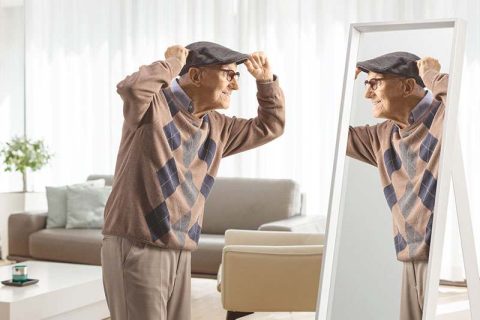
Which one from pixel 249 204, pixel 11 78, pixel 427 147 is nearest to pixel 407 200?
pixel 427 147

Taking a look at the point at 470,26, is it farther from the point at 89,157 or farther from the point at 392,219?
the point at 392,219

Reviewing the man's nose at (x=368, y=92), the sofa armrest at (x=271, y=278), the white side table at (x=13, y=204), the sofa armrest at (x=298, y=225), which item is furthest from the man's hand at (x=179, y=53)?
the white side table at (x=13, y=204)

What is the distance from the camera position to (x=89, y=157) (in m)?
7.75

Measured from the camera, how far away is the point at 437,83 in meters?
2.27

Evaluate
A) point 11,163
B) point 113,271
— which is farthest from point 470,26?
point 113,271

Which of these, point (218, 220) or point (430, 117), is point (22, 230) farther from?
point (430, 117)

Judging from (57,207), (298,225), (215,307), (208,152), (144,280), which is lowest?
(215,307)

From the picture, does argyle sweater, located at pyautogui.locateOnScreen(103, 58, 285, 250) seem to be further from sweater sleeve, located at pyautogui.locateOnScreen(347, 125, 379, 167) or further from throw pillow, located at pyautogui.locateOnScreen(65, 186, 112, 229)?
throw pillow, located at pyautogui.locateOnScreen(65, 186, 112, 229)

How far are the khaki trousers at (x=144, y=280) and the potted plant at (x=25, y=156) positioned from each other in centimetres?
529

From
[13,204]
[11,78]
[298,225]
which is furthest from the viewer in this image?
[11,78]

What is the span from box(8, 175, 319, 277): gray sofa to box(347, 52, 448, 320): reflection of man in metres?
3.57

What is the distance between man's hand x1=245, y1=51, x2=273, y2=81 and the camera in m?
2.52

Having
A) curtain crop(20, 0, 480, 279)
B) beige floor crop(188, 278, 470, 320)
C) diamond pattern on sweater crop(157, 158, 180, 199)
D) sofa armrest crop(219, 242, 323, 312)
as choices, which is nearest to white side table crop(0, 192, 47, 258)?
curtain crop(20, 0, 480, 279)

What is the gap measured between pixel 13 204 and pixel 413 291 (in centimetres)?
583
